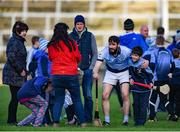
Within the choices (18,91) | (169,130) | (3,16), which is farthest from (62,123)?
(3,16)

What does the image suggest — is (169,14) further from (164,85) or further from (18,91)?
(18,91)

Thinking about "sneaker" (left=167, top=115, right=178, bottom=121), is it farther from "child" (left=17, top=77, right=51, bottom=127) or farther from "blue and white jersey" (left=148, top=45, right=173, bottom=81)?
"child" (left=17, top=77, right=51, bottom=127)

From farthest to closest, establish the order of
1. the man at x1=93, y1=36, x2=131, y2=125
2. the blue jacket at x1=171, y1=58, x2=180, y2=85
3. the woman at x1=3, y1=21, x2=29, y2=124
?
the blue jacket at x1=171, y1=58, x2=180, y2=85, the woman at x1=3, y1=21, x2=29, y2=124, the man at x1=93, y1=36, x2=131, y2=125

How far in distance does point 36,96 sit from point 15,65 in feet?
3.04

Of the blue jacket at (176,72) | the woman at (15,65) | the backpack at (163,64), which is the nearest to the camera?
the woman at (15,65)

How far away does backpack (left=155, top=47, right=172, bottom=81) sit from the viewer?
2027 cm

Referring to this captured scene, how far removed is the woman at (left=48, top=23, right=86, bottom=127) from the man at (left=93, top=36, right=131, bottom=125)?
0.87 metres

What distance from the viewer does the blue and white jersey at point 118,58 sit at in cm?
1862

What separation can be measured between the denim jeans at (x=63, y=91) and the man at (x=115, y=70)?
880 mm

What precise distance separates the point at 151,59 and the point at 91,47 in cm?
151

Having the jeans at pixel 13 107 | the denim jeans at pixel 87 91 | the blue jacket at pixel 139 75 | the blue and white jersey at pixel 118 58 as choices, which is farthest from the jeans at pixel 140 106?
the jeans at pixel 13 107

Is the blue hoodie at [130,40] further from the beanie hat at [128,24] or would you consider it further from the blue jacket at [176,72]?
the blue jacket at [176,72]

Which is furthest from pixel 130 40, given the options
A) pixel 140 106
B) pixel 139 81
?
pixel 140 106

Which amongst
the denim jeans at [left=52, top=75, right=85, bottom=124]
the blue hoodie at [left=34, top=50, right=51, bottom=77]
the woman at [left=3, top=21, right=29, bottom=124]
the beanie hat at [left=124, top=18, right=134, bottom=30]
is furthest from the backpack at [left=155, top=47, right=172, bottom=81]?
the woman at [left=3, top=21, right=29, bottom=124]
